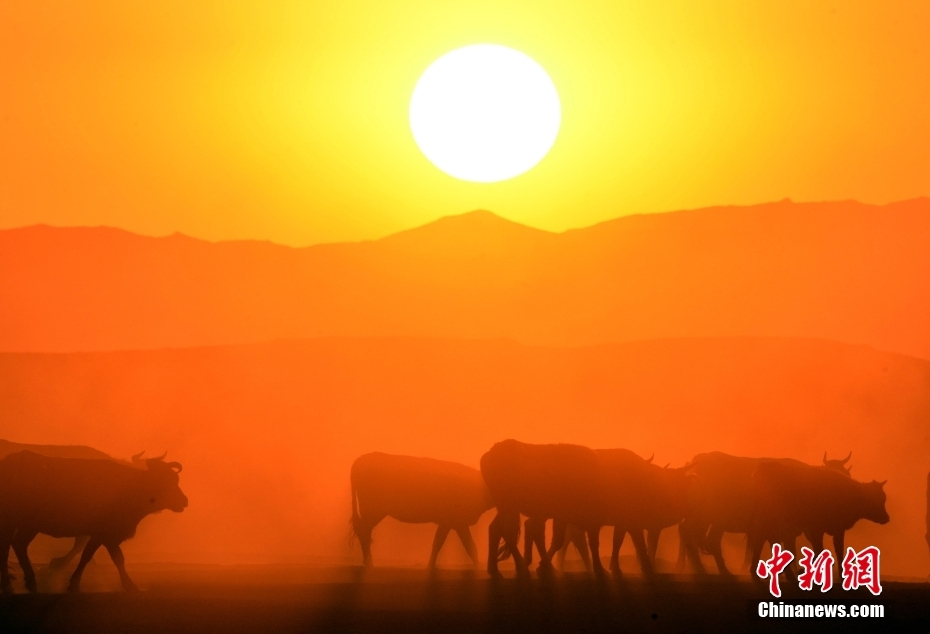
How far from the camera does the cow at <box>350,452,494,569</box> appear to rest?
10.8 feet

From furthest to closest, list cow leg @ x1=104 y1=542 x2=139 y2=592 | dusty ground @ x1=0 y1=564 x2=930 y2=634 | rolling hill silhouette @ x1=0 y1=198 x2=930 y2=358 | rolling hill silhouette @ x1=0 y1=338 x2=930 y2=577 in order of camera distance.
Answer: rolling hill silhouette @ x1=0 y1=198 x2=930 y2=358 → rolling hill silhouette @ x1=0 y1=338 x2=930 y2=577 → cow leg @ x1=104 y1=542 x2=139 y2=592 → dusty ground @ x1=0 y1=564 x2=930 y2=634

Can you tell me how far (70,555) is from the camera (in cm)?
323

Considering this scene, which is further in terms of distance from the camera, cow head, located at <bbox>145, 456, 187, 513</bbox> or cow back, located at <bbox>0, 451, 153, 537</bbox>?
cow head, located at <bbox>145, 456, 187, 513</bbox>

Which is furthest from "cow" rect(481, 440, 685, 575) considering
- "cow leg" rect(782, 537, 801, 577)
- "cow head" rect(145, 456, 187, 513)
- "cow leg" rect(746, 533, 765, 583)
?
"cow head" rect(145, 456, 187, 513)

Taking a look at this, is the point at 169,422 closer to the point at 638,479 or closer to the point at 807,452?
the point at 638,479

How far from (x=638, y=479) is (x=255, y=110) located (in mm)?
2160

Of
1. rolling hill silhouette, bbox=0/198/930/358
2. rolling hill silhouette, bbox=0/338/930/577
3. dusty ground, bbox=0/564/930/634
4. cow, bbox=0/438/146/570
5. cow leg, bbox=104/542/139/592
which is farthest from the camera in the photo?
rolling hill silhouette, bbox=0/198/930/358

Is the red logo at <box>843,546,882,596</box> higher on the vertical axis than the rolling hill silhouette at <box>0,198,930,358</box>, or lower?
lower

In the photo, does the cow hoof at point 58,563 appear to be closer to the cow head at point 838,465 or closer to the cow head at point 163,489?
the cow head at point 163,489

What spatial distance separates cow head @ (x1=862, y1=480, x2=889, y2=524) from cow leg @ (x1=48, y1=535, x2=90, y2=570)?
295 cm

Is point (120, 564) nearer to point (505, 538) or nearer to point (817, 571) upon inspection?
point (505, 538)

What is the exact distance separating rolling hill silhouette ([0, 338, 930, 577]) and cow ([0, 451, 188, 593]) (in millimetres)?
158

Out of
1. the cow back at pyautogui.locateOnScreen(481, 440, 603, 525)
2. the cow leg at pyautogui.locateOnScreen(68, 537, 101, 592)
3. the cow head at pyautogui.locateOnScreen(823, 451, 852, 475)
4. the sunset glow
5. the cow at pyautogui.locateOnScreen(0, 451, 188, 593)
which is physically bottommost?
the cow leg at pyautogui.locateOnScreen(68, 537, 101, 592)

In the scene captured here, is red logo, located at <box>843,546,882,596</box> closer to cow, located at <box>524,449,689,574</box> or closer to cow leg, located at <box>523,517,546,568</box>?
cow, located at <box>524,449,689,574</box>
